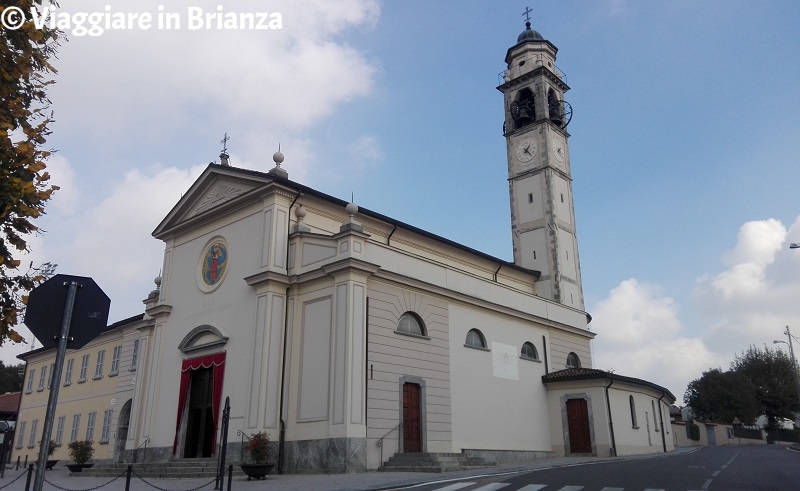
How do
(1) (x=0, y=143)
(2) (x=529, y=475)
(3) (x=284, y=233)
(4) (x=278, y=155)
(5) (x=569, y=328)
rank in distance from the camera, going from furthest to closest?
(5) (x=569, y=328) → (4) (x=278, y=155) → (3) (x=284, y=233) → (2) (x=529, y=475) → (1) (x=0, y=143)

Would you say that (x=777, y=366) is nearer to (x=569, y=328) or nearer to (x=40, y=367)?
(x=569, y=328)

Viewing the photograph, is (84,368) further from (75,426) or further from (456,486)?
(456,486)

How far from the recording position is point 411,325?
21594 mm

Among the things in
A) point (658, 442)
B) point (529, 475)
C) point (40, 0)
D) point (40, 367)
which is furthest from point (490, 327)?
point (40, 367)

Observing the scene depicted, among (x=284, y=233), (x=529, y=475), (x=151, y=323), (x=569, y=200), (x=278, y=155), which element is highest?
(x=569, y=200)

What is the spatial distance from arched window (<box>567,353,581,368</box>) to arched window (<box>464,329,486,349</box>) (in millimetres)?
6833

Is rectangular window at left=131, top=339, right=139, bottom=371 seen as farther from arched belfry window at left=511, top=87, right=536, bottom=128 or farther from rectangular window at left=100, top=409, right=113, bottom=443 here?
arched belfry window at left=511, top=87, right=536, bottom=128

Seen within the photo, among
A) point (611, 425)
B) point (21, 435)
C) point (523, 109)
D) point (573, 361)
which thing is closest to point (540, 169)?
point (523, 109)

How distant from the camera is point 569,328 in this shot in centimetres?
2925

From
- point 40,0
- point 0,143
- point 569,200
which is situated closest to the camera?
point 0,143

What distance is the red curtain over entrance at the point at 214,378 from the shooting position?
21.1 meters

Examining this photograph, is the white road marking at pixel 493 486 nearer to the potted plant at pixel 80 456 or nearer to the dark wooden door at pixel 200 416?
the dark wooden door at pixel 200 416

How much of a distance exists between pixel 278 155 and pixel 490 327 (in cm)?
1039

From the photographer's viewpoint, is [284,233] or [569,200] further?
[569,200]
